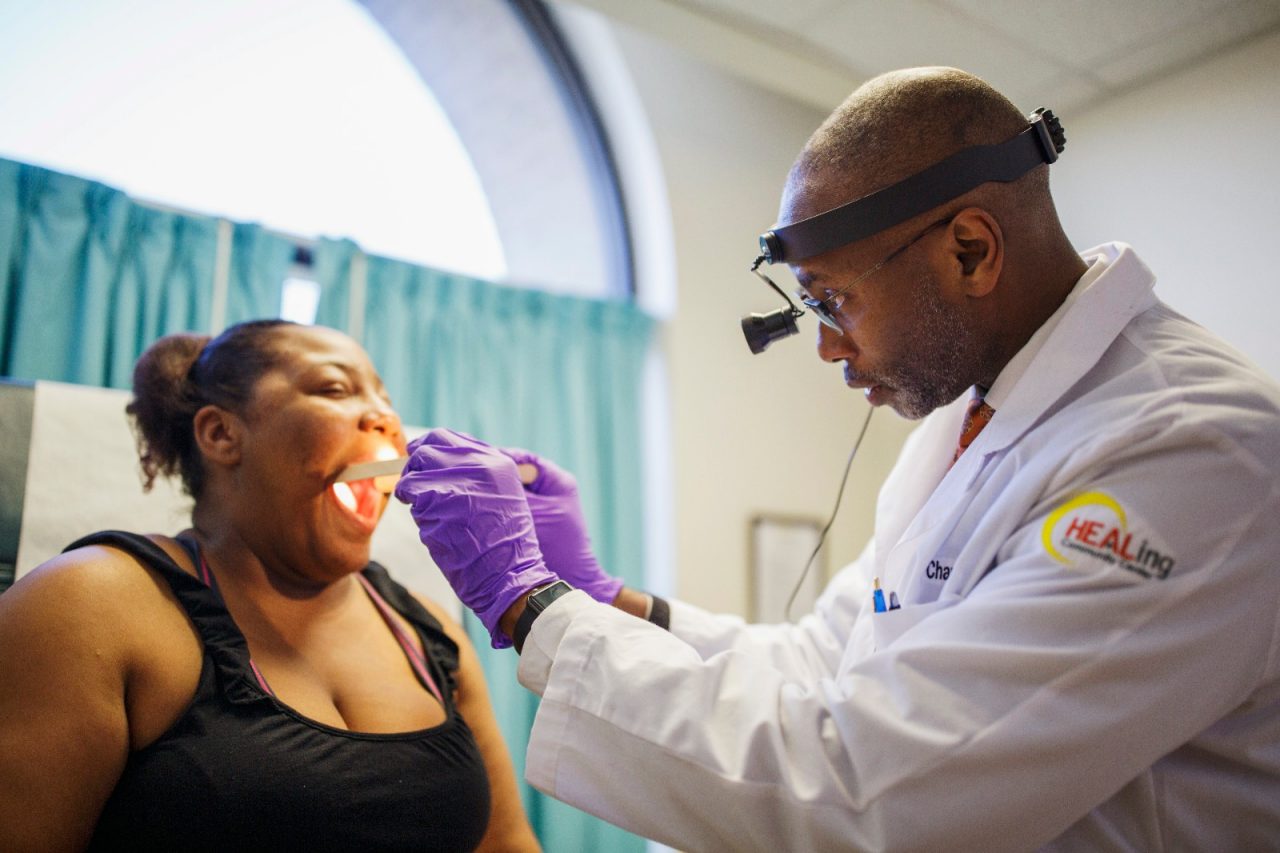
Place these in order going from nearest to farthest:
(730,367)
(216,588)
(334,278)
Answer: (216,588) → (334,278) → (730,367)

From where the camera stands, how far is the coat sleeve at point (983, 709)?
96 centimetres

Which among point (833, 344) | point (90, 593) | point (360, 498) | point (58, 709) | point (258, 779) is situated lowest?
point (258, 779)

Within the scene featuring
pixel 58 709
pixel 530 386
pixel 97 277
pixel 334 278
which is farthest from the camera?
pixel 530 386

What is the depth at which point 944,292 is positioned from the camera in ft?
4.34

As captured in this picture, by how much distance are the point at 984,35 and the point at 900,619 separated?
5.89 ft

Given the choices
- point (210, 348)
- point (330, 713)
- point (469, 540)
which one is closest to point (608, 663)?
point (469, 540)

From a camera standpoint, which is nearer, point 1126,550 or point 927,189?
point 1126,550

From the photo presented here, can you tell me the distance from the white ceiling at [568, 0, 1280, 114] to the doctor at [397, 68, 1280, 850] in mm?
1131

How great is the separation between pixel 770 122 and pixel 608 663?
9.06 ft

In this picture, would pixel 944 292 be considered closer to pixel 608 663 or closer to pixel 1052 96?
pixel 608 663

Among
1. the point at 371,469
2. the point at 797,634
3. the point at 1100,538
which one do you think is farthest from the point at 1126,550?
the point at 371,469

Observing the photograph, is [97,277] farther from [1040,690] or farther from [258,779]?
[1040,690]

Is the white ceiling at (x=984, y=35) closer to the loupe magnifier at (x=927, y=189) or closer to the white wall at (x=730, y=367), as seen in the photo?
the white wall at (x=730, y=367)

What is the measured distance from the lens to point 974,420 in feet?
4.74
